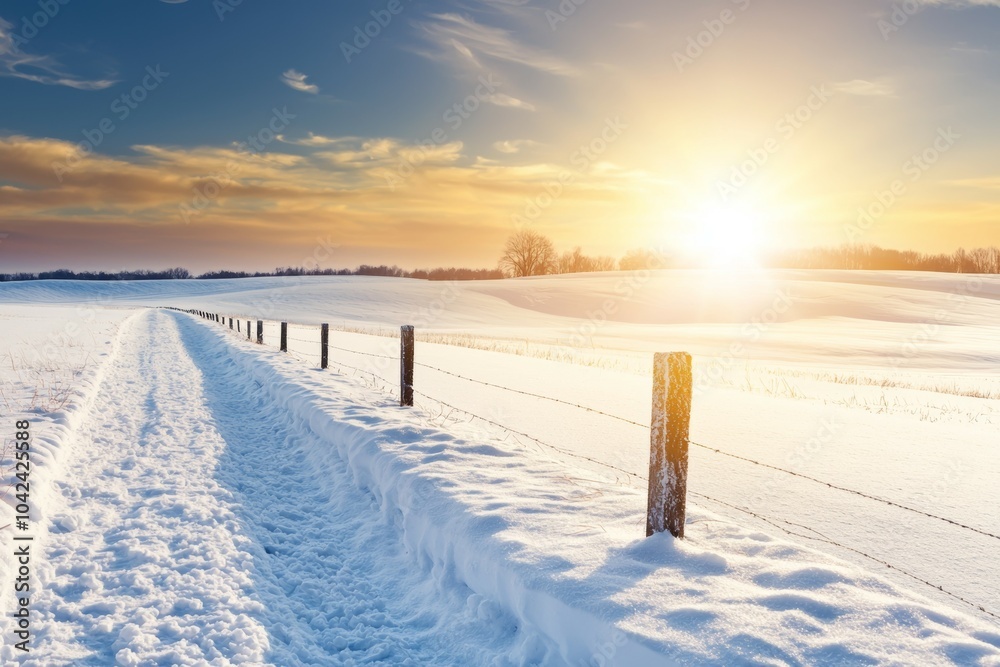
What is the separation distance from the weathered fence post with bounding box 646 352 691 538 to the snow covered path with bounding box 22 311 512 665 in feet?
4.53

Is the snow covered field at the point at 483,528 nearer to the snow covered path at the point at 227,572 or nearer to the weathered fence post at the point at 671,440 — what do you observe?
the snow covered path at the point at 227,572

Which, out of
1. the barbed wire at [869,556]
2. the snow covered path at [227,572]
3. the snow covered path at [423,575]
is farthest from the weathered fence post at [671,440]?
the snow covered path at [227,572]

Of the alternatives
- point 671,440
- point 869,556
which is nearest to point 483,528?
point 671,440

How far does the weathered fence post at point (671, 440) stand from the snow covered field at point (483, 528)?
235 millimetres

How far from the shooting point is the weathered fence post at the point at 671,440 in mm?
4242

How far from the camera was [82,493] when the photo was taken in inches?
242

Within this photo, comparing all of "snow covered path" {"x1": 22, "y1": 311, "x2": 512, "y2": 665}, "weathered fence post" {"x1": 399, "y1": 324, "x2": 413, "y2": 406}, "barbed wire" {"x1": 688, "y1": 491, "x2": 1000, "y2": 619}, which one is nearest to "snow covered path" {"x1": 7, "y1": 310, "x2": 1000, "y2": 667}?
"snow covered path" {"x1": 22, "y1": 311, "x2": 512, "y2": 665}

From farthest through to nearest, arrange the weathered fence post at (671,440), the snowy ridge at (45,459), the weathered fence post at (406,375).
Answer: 1. the weathered fence post at (406,375)
2. the snowy ridge at (45,459)
3. the weathered fence post at (671,440)

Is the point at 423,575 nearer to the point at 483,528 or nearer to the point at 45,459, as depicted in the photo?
the point at 483,528

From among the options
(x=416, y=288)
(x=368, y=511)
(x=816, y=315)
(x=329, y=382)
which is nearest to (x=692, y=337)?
(x=816, y=315)

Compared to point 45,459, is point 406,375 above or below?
above

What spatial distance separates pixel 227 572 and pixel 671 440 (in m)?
3.46

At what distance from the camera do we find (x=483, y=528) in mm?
4637

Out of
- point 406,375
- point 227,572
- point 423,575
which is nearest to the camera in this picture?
point 227,572
